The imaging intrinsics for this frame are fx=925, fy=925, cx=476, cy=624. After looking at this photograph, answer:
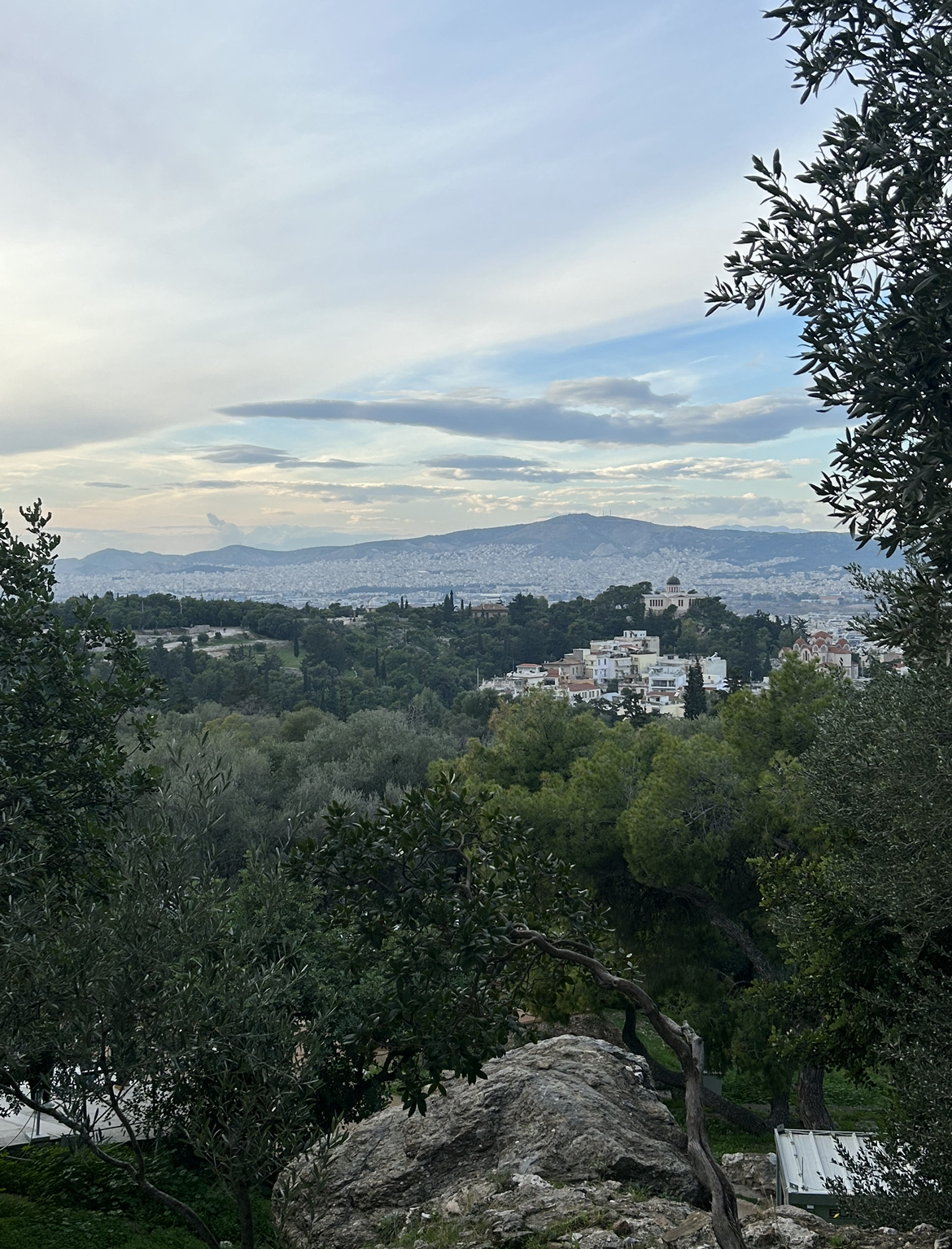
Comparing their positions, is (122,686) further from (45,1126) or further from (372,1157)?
(45,1126)

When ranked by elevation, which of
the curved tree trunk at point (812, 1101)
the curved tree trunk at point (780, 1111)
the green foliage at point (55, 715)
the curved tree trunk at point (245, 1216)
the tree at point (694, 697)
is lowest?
the curved tree trunk at point (780, 1111)

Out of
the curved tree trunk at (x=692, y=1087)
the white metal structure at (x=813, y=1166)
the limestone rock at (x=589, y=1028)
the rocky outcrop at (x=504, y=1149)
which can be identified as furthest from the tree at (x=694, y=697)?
the curved tree trunk at (x=692, y=1087)

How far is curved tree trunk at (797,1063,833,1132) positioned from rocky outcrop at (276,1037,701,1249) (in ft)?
14.8

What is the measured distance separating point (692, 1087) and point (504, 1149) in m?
5.90

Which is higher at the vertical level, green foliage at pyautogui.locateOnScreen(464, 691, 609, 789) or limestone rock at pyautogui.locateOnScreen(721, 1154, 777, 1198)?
green foliage at pyautogui.locateOnScreen(464, 691, 609, 789)

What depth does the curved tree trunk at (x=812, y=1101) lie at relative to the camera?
15172 mm

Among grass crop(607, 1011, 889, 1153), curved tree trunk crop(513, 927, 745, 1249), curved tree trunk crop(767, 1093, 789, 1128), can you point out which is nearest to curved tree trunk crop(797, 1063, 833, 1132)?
grass crop(607, 1011, 889, 1153)

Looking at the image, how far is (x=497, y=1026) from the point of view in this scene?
17.9 ft

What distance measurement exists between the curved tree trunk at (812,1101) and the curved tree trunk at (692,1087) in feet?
35.3

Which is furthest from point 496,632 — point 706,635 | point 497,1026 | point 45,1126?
point 497,1026

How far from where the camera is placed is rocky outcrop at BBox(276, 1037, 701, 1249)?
976cm

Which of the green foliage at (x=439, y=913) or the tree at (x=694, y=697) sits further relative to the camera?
the tree at (x=694, y=697)

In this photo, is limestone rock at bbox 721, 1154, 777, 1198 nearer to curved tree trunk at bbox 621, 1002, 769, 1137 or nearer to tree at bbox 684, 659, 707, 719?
curved tree trunk at bbox 621, 1002, 769, 1137

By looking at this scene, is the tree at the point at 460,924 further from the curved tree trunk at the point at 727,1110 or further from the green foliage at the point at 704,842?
the curved tree trunk at the point at 727,1110
